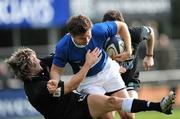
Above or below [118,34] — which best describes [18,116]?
below

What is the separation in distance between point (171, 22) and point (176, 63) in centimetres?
1358

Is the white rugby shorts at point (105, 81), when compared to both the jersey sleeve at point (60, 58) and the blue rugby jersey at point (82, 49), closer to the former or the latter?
the blue rugby jersey at point (82, 49)

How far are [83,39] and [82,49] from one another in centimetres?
22

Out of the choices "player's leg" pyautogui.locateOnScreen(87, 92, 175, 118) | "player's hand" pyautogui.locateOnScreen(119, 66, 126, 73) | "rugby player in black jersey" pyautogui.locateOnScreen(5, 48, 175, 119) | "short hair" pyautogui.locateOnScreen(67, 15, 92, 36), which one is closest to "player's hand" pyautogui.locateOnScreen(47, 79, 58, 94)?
"rugby player in black jersey" pyautogui.locateOnScreen(5, 48, 175, 119)

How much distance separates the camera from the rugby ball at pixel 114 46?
10938 mm

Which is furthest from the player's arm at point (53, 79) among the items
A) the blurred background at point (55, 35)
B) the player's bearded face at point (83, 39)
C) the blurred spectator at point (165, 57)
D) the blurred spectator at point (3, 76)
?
the blurred spectator at point (165, 57)

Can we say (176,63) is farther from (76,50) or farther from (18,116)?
(76,50)

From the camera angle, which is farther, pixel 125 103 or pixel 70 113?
pixel 70 113

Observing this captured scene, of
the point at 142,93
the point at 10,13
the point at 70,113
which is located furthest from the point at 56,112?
the point at 10,13

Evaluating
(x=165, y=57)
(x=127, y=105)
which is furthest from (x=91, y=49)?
(x=165, y=57)

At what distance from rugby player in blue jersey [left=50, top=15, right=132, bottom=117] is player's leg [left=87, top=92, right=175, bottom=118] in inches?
14.7

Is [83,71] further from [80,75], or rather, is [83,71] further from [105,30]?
[105,30]

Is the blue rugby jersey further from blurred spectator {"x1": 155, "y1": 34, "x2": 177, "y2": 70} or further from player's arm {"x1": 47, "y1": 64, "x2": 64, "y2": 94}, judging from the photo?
blurred spectator {"x1": 155, "y1": 34, "x2": 177, "y2": 70}

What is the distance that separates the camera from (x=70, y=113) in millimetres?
10430
